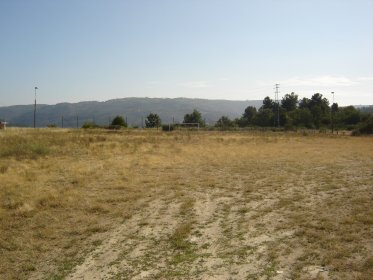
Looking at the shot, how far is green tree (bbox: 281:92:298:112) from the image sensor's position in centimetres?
11738

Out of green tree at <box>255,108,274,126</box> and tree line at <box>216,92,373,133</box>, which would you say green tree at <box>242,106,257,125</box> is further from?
green tree at <box>255,108,274,126</box>

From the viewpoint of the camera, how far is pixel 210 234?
8.36 m

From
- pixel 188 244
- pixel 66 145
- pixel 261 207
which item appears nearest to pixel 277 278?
pixel 188 244

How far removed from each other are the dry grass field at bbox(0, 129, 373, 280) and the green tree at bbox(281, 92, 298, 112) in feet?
342

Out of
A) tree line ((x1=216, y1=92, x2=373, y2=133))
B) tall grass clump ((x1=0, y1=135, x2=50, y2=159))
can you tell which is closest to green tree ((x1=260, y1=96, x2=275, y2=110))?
tree line ((x1=216, y1=92, x2=373, y2=133))

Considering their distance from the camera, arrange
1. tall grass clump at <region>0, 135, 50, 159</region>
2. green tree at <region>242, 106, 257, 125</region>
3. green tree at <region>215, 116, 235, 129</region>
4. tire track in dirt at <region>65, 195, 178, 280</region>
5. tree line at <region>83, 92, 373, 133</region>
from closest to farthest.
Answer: tire track in dirt at <region>65, 195, 178, 280</region> → tall grass clump at <region>0, 135, 50, 159</region> → tree line at <region>83, 92, 373, 133</region> → green tree at <region>215, 116, 235, 129</region> → green tree at <region>242, 106, 257, 125</region>

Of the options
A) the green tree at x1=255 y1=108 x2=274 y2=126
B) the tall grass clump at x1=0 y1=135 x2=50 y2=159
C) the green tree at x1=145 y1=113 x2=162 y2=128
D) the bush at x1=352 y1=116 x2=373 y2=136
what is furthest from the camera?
the green tree at x1=255 y1=108 x2=274 y2=126

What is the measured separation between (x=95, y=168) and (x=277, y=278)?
13144 millimetres

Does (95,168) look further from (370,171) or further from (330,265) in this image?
(330,265)

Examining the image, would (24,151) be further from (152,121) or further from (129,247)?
(152,121)

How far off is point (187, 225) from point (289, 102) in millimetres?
113452

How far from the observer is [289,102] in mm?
117562

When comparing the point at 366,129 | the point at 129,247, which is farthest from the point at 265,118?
the point at 129,247

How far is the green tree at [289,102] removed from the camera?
117375 millimetres
